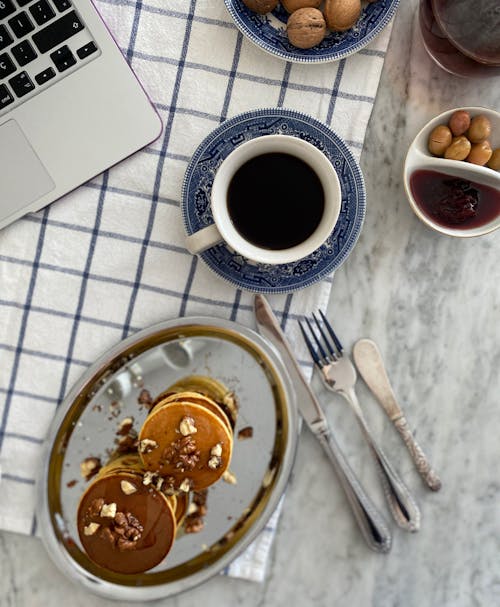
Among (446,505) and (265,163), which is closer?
(265,163)

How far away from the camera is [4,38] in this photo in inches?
27.5

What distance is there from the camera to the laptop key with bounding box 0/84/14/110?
0.72 m

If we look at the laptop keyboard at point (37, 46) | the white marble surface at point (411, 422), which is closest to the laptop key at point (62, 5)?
the laptop keyboard at point (37, 46)

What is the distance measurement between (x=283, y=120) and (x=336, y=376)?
324 mm

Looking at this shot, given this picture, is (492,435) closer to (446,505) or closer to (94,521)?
(446,505)

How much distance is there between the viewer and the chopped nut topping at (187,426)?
27.9 inches

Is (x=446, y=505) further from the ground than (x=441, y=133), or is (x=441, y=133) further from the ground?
(x=441, y=133)

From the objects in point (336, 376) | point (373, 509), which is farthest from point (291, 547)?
point (336, 376)

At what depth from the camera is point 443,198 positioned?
74 cm

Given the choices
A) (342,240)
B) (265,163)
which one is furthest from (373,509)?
(265,163)

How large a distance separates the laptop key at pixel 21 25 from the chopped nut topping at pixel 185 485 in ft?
1.80

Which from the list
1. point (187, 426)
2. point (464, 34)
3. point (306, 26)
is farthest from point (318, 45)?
point (187, 426)

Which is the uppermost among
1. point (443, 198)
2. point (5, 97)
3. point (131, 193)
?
point (5, 97)

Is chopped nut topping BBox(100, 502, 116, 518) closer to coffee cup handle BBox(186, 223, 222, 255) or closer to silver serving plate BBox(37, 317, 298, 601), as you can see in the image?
silver serving plate BBox(37, 317, 298, 601)
